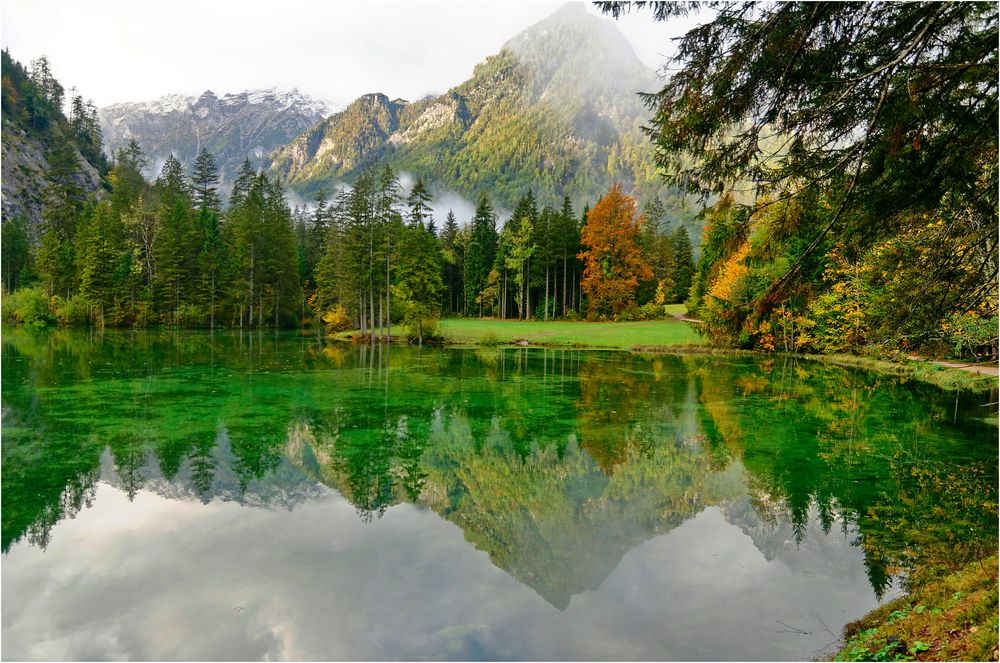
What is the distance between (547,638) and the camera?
200 inches

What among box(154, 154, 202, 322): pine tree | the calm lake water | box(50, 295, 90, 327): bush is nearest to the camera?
the calm lake water

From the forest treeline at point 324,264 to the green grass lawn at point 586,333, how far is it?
11.7 ft

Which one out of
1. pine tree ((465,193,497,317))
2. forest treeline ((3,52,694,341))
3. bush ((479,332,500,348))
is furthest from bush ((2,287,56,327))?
bush ((479,332,500,348))

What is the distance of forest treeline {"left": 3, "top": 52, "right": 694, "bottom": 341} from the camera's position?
→ 1628 inches

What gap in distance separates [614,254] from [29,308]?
163 feet

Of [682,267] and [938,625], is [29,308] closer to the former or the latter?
[938,625]

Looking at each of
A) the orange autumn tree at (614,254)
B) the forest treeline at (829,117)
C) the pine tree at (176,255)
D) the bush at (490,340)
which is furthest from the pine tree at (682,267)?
the forest treeline at (829,117)

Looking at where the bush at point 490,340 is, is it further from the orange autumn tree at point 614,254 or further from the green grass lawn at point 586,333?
the orange autumn tree at point 614,254

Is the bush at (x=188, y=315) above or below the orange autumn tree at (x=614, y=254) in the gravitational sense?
below

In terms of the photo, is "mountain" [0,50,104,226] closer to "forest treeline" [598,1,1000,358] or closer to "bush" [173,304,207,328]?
"bush" [173,304,207,328]

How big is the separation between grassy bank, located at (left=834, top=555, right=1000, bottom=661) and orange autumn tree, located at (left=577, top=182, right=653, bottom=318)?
4391cm

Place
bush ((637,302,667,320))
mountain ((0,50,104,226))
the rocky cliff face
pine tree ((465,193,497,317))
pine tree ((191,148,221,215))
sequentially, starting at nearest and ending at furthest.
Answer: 1. bush ((637,302,667,320))
2. pine tree ((465,193,497,317))
3. the rocky cliff face
4. mountain ((0,50,104,226))
5. pine tree ((191,148,221,215))

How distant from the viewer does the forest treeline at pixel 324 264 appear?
136ft

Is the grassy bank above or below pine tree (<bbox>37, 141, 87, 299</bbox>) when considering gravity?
below
